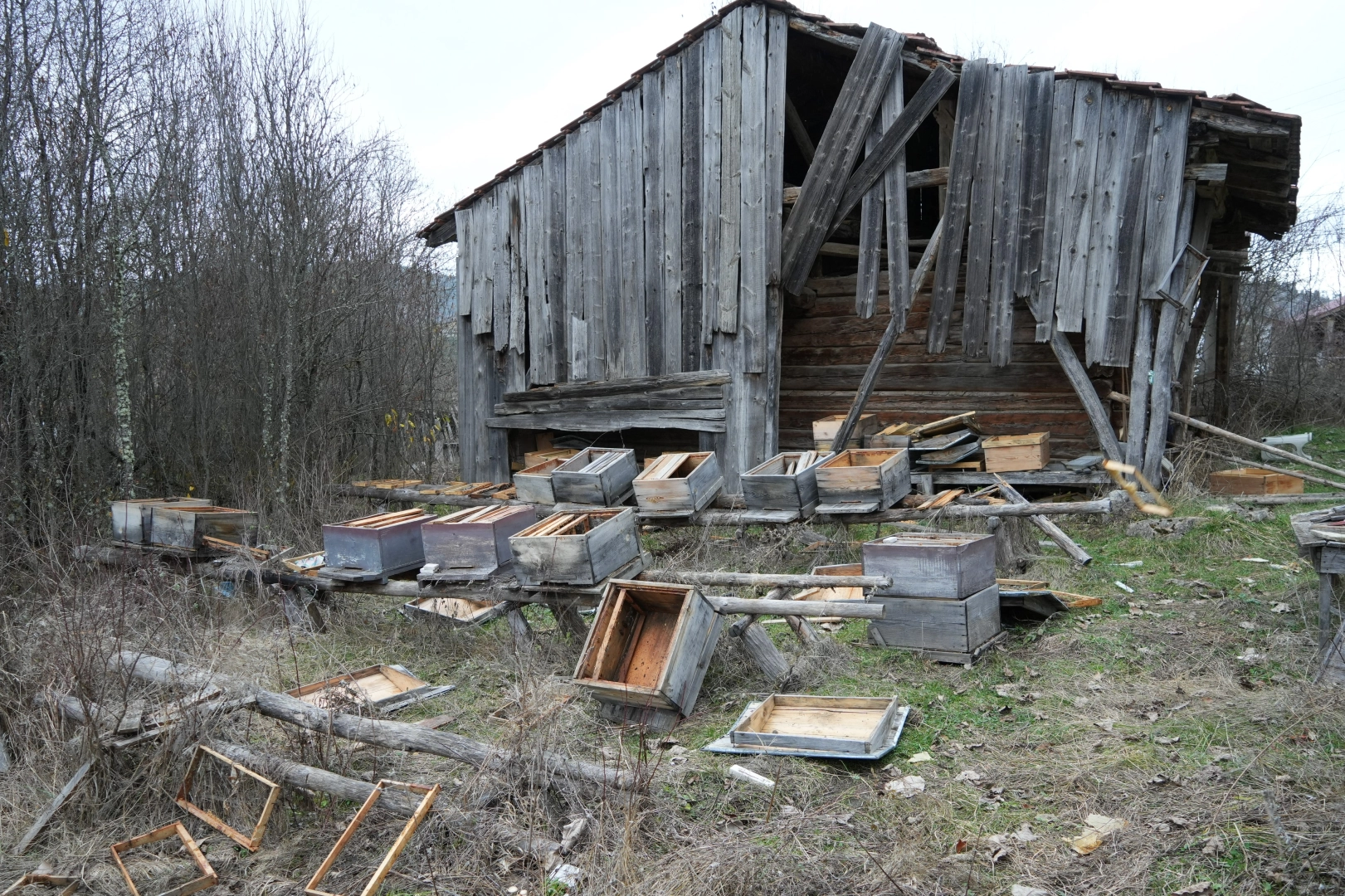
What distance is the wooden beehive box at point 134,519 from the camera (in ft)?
29.0

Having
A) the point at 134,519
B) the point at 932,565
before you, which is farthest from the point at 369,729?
the point at 134,519

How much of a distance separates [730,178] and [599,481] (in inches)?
191

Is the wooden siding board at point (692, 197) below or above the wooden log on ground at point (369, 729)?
Result: above

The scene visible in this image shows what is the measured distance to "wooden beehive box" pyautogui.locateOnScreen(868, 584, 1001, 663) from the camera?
20.3ft

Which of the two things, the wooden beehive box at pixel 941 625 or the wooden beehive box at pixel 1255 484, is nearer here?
the wooden beehive box at pixel 941 625

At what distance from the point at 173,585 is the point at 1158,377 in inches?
401

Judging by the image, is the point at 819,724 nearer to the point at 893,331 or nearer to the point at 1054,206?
the point at 893,331

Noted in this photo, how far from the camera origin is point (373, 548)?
725cm

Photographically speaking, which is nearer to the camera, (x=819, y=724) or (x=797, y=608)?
(x=819, y=724)

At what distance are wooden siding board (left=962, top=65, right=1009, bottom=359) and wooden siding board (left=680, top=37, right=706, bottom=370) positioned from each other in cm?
321

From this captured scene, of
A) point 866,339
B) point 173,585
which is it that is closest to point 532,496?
point 173,585

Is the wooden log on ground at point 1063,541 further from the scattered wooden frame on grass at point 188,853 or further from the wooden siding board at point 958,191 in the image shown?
the scattered wooden frame on grass at point 188,853

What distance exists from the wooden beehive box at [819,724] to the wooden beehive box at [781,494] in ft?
8.92

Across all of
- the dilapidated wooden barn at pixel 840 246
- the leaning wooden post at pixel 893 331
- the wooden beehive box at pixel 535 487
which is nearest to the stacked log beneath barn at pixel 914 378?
the dilapidated wooden barn at pixel 840 246
